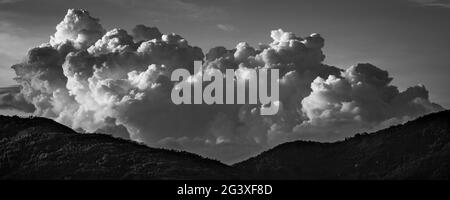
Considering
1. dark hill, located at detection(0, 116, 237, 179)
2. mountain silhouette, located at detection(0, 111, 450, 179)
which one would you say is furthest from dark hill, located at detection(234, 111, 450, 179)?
dark hill, located at detection(0, 116, 237, 179)

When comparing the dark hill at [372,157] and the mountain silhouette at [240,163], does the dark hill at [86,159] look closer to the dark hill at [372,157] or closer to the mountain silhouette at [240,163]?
the mountain silhouette at [240,163]

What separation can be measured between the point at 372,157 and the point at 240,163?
87.7 ft

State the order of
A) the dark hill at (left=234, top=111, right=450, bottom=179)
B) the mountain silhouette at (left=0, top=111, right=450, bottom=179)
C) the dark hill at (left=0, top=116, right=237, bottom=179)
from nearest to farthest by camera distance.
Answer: the dark hill at (left=0, top=116, right=237, bottom=179) < the mountain silhouette at (left=0, top=111, right=450, bottom=179) < the dark hill at (left=234, top=111, right=450, bottom=179)

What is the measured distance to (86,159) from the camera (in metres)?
128

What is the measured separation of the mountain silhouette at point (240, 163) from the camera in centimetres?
12181

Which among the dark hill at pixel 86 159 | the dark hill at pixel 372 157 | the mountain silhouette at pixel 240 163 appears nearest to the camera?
the dark hill at pixel 86 159

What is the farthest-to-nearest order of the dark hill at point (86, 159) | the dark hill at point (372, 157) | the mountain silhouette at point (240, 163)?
1. the dark hill at point (372, 157)
2. the mountain silhouette at point (240, 163)
3. the dark hill at point (86, 159)

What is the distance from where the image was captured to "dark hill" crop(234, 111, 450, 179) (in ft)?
408

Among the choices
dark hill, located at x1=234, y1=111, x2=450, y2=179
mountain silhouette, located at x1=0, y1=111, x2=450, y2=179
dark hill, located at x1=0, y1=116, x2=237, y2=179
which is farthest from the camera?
dark hill, located at x1=234, y1=111, x2=450, y2=179

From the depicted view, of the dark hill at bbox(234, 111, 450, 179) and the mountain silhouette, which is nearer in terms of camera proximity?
the mountain silhouette

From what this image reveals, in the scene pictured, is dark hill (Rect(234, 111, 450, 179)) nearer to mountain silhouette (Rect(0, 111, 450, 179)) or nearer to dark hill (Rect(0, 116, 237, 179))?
mountain silhouette (Rect(0, 111, 450, 179))

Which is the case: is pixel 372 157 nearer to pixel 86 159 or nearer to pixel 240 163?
pixel 240 163

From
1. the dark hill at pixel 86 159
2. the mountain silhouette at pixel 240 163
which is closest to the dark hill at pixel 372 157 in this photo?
the mountain silhouette at pixel 240 163
